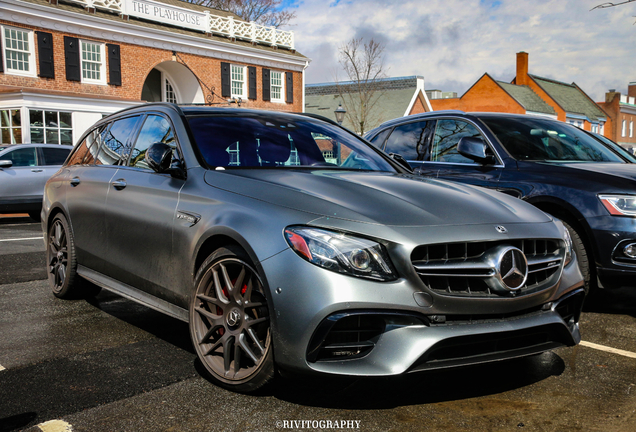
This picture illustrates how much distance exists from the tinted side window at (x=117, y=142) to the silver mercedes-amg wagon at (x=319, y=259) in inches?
17.5

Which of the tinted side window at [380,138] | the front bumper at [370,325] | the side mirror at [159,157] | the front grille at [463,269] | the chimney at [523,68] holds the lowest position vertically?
the front bumper at [370,325]

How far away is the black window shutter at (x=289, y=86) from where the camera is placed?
112 feet

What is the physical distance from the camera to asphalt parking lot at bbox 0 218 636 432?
9.69ft

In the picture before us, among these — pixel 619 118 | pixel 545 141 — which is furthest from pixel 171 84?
pixel 619 118

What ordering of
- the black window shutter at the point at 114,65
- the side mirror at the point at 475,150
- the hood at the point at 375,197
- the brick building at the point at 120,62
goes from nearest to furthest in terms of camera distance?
the hood at the point at 375,197 → the side mirror at the point at 475,150 → the brick building at the point at 120,62 → the black window shutter at the point at 114,65

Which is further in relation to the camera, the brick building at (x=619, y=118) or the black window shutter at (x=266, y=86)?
the brick building at (x=619, y=118)

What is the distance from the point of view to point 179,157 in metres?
4.04

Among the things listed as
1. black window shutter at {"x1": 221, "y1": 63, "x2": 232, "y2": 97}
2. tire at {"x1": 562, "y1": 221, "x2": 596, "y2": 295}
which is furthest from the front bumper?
black window shutter at {"x1": 221, "y1": 63, "x2": 232, "y2": 97}

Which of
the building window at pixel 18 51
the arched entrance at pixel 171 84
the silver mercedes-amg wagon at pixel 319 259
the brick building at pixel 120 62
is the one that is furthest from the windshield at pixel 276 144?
the arched entrance at pixel 171 84

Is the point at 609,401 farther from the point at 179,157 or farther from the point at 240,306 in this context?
the point at 179,157

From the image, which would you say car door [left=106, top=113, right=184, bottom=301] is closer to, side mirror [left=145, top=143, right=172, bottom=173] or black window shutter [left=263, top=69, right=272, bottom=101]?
side mirror [left=145, top=143, right=172, bottom=173]

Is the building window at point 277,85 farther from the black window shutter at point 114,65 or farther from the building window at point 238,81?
the black window shutter at point 114,65

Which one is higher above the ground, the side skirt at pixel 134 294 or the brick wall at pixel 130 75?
the brick wall at pixel 130 75

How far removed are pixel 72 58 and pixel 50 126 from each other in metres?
3.02
